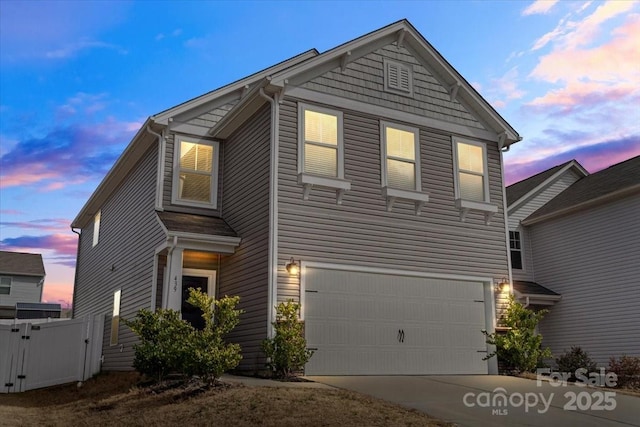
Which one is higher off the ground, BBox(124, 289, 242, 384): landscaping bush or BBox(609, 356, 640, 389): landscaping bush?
BBox(124, 289, 242, 384): landscaping bush

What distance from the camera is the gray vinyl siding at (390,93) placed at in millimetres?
14758

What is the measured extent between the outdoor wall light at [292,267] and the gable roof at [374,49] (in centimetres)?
382

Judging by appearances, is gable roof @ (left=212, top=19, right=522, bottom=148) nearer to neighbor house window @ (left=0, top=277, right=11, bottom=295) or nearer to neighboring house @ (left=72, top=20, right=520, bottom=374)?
neighboring house @ (left=72, top=20, right=520, bottom=374)

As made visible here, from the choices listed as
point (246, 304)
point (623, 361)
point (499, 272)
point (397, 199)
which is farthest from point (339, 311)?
point (623, 361)

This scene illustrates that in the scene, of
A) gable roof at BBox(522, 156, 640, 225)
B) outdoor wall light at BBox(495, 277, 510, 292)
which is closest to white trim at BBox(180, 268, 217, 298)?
outdoor wall light at BBox(495, 277, 510, 292)

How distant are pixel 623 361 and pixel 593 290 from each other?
15.6ft

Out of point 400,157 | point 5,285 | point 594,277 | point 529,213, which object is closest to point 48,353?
point 400,157

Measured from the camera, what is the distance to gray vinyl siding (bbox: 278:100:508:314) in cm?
1348

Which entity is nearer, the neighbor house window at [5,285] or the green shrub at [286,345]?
the green shrub at [286,345]

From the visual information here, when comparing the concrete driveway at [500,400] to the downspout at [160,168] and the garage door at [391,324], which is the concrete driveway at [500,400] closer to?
the garage door at [391,324]

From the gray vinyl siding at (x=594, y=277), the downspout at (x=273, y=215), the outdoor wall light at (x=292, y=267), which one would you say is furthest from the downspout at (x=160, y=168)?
the gray vinyl siding at (x=594, y=277)

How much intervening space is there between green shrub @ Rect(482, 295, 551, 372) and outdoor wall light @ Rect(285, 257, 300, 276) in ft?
17.2

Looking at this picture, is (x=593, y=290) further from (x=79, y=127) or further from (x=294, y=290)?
(x=79, y=127)

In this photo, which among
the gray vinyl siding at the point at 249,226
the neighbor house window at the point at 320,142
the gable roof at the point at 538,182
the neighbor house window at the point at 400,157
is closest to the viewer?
the gray vinyl siding at the point at 249,226
